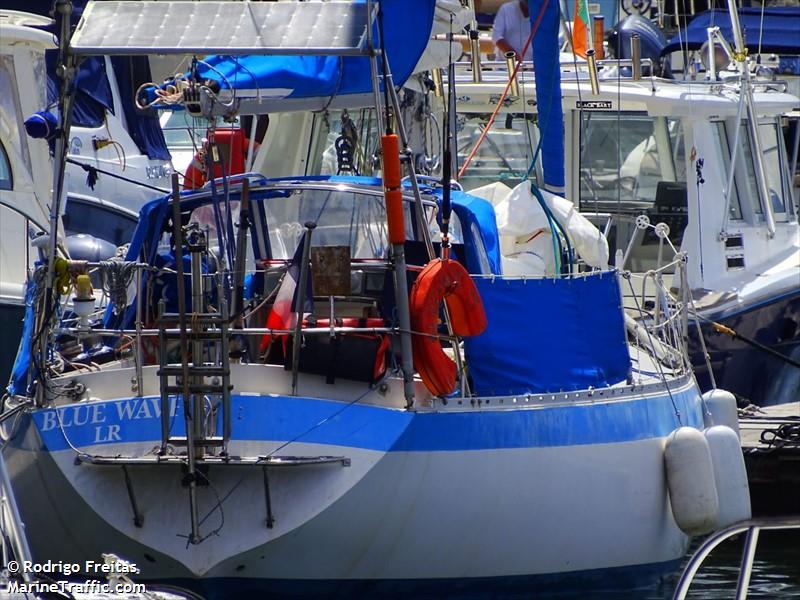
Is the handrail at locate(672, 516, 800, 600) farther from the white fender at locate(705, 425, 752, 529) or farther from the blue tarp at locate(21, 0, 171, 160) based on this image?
the blue tarp at locate(21, 0, 171, 160)

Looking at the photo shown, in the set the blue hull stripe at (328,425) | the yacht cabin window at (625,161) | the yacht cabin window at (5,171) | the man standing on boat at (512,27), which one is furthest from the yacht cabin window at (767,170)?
the blue hull stripe at (328,425)

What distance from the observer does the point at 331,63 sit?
920 centimetres

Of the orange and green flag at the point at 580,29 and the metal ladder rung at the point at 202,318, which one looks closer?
the metal ladder rung at the point at 202,318

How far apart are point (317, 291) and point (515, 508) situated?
57.3 inches

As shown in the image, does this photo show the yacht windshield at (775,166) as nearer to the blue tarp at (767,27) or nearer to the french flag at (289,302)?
the blue tarp at (767,27)

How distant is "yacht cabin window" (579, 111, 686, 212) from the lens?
47.1ft

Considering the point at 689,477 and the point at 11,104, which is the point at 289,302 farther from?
the point at 11,104

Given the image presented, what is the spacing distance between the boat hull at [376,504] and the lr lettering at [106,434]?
0.04 metres

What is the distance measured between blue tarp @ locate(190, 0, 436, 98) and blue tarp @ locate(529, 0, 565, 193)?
1.71 m

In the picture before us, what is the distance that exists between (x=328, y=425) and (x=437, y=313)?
80 centimetres

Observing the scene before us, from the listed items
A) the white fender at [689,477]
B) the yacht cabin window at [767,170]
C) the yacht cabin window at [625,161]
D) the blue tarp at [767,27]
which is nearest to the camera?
the white fender at [689,477]

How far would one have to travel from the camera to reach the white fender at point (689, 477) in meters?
8.63

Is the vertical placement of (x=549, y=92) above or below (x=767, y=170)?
above

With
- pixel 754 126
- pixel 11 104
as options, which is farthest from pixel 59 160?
pixel 754 126
